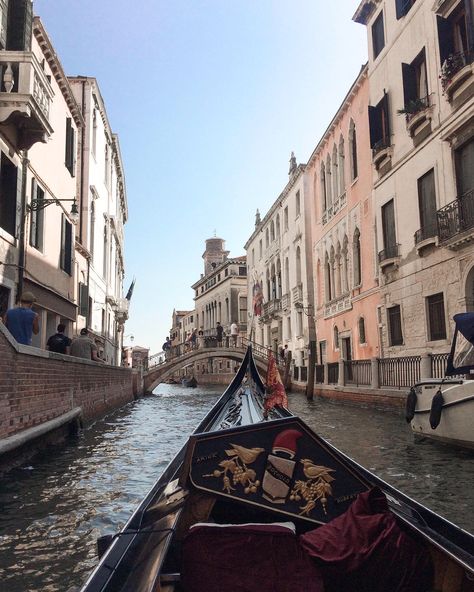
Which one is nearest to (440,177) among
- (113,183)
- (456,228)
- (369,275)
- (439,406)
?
(456,228)

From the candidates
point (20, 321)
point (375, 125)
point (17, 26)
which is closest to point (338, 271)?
point (375, 125)

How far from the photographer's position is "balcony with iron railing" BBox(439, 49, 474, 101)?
9.88 m

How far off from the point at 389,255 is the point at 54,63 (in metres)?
8.66

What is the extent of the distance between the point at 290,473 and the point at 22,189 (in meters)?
8.16

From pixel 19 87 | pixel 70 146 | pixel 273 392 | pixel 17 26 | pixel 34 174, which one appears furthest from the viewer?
pixel 70 146

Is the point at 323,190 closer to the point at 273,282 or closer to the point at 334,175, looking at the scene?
the point at 334,175

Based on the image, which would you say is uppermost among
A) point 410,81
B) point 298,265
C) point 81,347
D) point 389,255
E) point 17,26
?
point 410,81

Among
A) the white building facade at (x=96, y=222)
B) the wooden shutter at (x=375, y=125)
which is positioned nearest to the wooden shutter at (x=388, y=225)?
the wooden shutter at (x=375, y=125)

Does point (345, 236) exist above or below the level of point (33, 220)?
above

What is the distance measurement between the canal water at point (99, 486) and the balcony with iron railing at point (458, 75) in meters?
6.19

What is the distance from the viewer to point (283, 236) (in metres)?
27.5

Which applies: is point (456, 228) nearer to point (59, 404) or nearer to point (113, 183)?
point (59, 404)

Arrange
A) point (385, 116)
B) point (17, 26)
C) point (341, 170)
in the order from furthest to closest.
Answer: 1. point (341, 170)
2. point (385, 116)
3. point (17, 26)

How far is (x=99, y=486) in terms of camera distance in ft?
15.4
